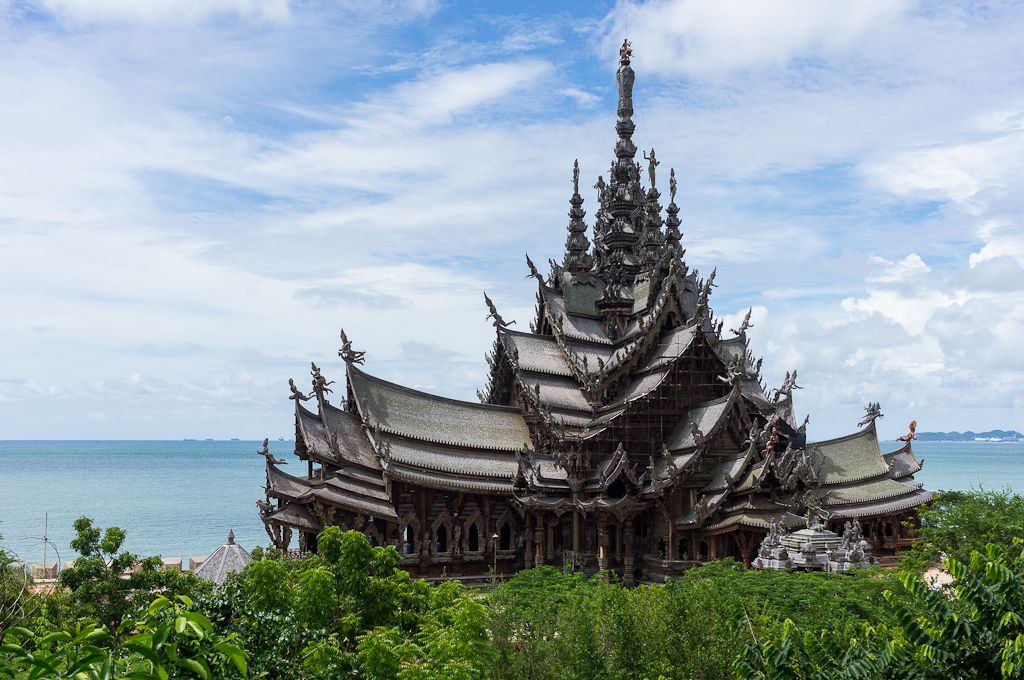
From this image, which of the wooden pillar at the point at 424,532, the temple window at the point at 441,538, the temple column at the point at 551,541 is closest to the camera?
the wooden pillar at the point at 424,532

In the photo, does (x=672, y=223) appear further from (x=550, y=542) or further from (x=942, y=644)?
(x=942, y=644)

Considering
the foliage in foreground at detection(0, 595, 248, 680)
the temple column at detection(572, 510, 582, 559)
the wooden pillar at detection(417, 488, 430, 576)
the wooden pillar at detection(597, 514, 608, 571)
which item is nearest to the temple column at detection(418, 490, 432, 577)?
the wooden pillar at detection(417, 488, 430, 576)

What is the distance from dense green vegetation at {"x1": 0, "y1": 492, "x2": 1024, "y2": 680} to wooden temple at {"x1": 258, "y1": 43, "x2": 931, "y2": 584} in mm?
9069

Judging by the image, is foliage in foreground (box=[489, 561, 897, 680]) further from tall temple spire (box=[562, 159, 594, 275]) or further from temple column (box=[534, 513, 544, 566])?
tall temple spire (box=[562, 159, 594, 275])

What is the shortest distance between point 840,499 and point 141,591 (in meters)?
26.7

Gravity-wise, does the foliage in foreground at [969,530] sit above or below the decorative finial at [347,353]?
below

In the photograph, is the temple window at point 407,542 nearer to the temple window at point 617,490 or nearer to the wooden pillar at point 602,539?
the wooden pillar at point 602,539

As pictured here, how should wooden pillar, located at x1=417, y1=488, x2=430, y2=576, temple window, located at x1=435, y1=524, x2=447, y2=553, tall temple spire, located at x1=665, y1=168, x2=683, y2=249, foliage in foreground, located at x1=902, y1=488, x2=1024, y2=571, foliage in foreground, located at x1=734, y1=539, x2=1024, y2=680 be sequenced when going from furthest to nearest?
tall temple spire, located at x1=665, y1=168, x2=683, y2=249 → temple window, located at x1=435, y1=524, x2=447, y2=553 → wooden pillar, located at x1=417, y1=488, x2=430, y2=576 → foliage in foreground, located at x1=902, y1=488, x2=1024, y2=571 → foliage in foreground, located at x1=734, y1=539, x2=1024, y2=680

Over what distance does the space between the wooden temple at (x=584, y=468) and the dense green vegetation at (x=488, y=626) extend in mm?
9069

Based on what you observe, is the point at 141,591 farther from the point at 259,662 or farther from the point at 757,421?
the point at 757,421

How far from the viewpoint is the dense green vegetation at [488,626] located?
8031 millimetres

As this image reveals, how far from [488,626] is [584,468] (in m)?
19.6

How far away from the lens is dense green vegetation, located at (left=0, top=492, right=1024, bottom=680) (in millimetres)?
8031

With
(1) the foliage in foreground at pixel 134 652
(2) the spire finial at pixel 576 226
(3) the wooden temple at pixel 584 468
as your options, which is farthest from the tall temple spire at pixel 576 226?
(1) the foliage in foreground at pixel 134 652
